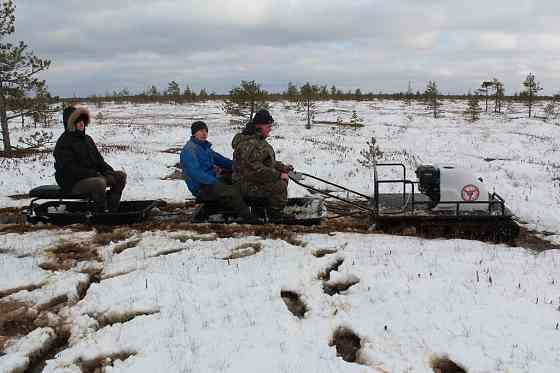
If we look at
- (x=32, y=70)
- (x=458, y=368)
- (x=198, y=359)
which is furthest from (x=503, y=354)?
(x=32, y=70)

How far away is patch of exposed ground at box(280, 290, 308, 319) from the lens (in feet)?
16.1

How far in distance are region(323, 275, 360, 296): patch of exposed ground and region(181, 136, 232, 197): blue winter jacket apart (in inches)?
123

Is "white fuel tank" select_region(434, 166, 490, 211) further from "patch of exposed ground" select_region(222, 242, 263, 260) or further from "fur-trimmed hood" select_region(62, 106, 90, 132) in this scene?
"fur-trimmed hood" select_region(62, 106, 90, 132)

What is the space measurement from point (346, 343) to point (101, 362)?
239cm

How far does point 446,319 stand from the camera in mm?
4547

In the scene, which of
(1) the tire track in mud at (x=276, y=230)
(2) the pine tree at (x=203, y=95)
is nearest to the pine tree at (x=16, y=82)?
(1) the tire track in mud at (x=276, y=230)

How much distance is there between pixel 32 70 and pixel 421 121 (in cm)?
3642

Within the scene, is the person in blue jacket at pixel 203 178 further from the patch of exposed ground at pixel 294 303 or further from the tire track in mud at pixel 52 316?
the patch of exposed ground at pixel 294 303

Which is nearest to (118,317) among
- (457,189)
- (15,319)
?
(15,319)

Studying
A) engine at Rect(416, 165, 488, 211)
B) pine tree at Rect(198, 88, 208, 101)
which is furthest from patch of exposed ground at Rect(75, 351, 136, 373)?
pine tree at Rect(198, 88, 208, 101)

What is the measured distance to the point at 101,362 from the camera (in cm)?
396

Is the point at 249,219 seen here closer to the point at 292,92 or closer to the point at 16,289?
the point at 16,289

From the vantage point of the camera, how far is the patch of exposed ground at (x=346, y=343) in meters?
4.09

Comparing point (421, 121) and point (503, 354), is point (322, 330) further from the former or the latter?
point (421, 121)
